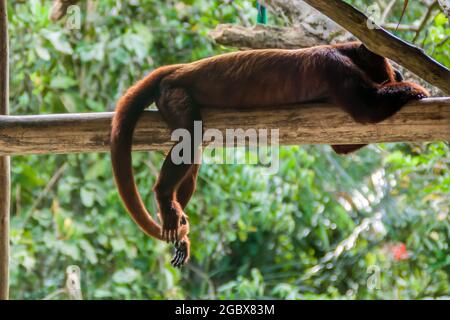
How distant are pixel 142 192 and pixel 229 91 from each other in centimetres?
224

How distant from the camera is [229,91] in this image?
9.11 feet

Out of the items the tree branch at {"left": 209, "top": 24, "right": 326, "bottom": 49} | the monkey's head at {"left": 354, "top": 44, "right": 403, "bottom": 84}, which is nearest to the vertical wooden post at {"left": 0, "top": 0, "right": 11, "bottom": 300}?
the tree branch at {"left": 209, "top": 24, "right": 326, "bottom": 49}

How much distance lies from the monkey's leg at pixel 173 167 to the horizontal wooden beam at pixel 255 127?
0.07 m

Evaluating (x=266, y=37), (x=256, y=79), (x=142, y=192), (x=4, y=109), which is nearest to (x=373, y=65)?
(x=256, y=79)

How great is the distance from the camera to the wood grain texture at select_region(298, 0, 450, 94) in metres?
2.34

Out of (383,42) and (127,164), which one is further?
(127,164)

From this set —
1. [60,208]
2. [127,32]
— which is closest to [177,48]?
[127,32]

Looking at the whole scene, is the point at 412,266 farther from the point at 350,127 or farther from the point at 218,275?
the point at 350,127

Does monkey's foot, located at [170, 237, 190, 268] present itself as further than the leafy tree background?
No

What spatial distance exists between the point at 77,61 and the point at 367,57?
9.99ft

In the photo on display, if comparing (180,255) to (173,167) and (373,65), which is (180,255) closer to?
(173,167)

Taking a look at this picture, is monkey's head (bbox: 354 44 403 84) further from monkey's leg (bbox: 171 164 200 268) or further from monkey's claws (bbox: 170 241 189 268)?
monkey's claws (bbox: 170 241 189 268)

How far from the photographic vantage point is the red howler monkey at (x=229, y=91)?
2.62 meters

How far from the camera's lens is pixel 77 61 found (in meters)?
5.23
